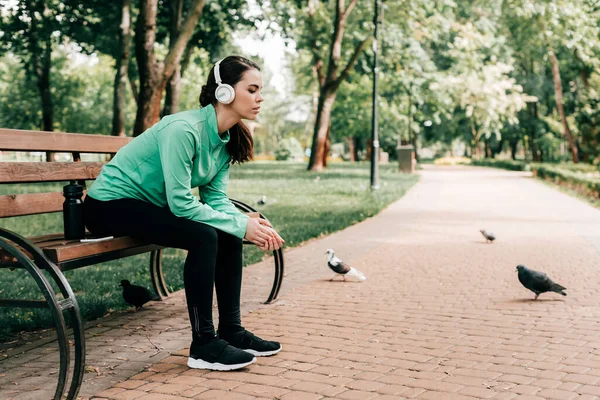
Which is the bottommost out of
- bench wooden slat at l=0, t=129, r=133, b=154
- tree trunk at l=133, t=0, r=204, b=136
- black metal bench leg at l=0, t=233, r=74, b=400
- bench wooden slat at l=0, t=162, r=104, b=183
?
black metal bench leg at l=0, t=233, r=74, b=400

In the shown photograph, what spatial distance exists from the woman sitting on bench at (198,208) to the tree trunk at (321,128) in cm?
2544

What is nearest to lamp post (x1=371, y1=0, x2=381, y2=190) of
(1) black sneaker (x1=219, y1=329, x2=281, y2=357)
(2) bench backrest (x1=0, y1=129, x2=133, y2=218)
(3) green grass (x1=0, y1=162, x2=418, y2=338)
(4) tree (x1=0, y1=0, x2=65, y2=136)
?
(3) green grass (x1=0, y1=162, x2=418, y2=338)


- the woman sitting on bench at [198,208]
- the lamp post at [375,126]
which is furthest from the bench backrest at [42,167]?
the lamp post at [375,126]

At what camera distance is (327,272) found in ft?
23.8

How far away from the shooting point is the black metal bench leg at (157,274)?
18.2 ft

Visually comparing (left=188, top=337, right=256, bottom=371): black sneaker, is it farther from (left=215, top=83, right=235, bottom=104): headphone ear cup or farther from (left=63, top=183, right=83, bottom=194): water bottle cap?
(left=215, top=83, right=235, bottom=104): headphone ear cup

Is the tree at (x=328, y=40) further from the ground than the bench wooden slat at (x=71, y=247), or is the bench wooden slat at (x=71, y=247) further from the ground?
the tree at (x=328, y=40)

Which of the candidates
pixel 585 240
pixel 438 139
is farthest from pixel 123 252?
pixel 438 139

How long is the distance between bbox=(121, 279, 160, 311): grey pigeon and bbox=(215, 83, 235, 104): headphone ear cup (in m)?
1.95

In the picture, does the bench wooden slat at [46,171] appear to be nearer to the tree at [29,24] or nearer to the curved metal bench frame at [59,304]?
the curved metal bench frame at [59,304]

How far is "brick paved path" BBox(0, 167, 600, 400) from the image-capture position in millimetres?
3518

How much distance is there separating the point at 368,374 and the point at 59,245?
1.69 meters

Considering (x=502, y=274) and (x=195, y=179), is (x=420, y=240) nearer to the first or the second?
(x=502, y=274)

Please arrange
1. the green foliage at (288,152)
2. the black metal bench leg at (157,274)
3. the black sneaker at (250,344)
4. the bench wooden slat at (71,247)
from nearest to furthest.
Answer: the bench wooden slat at (71,247), the black sneaker at (250,344), the black metal bench leg at (157,274), the green foliage at (288,152)
